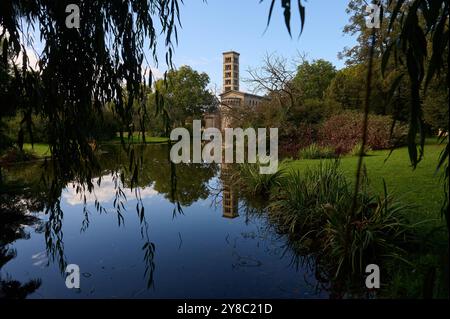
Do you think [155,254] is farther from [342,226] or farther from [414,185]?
[414,185]

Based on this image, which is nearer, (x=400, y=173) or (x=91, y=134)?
(x=91, y=134)

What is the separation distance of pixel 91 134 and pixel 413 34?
2.30 metres

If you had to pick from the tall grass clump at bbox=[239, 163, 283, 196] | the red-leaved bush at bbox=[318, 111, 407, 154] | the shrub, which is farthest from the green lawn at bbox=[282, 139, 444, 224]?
the red-leaved bush at bbox=[318, 111, 407, 154]

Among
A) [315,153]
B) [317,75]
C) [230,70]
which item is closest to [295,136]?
[315,153]

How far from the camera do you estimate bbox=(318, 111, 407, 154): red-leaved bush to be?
561 inches

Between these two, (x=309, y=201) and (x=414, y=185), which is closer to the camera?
(x=309, y=201)

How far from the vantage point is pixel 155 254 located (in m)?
4.25

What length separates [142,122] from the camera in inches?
103

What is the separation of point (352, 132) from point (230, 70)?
2421 inches

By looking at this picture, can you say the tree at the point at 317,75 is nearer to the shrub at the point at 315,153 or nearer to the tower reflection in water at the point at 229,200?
the shrub at the point at 315,153

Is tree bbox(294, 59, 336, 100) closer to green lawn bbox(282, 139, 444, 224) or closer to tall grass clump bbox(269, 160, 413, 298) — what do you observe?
green lawn bbox(282, 139, 444, 224)

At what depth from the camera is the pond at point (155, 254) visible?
10.6 ft
